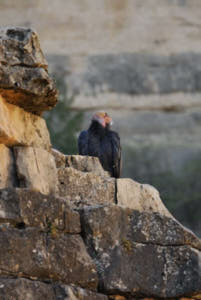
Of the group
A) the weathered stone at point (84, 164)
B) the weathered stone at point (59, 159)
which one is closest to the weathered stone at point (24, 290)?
the weathered stone at point (59, 159)

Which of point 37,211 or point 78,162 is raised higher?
point 78,162

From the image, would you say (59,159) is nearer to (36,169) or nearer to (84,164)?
(84,164)

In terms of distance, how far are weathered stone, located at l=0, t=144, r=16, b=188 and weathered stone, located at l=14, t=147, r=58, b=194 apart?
2.2 inches

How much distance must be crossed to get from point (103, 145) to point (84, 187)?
3626 mm

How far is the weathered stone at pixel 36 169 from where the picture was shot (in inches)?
356

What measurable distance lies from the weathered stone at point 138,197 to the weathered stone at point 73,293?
147 centimetres

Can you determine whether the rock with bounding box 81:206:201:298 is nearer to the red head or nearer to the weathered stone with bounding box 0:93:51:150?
the weathered stone with bounding box 0:93:51:150

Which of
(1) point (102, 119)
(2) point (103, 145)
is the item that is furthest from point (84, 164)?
(1) point (102, 119)

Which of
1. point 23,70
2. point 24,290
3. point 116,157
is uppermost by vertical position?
point 23,70

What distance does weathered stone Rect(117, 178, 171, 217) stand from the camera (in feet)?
33.1

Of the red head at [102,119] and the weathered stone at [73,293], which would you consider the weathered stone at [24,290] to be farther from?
the red head at [102,119]

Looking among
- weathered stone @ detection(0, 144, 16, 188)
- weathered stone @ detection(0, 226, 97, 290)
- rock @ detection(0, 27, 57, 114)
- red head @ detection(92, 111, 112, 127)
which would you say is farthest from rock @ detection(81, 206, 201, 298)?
red head @ detection(92, 111, 112, 127)

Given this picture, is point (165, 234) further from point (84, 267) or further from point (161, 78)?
point (161, 78)

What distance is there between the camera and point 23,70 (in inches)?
361
